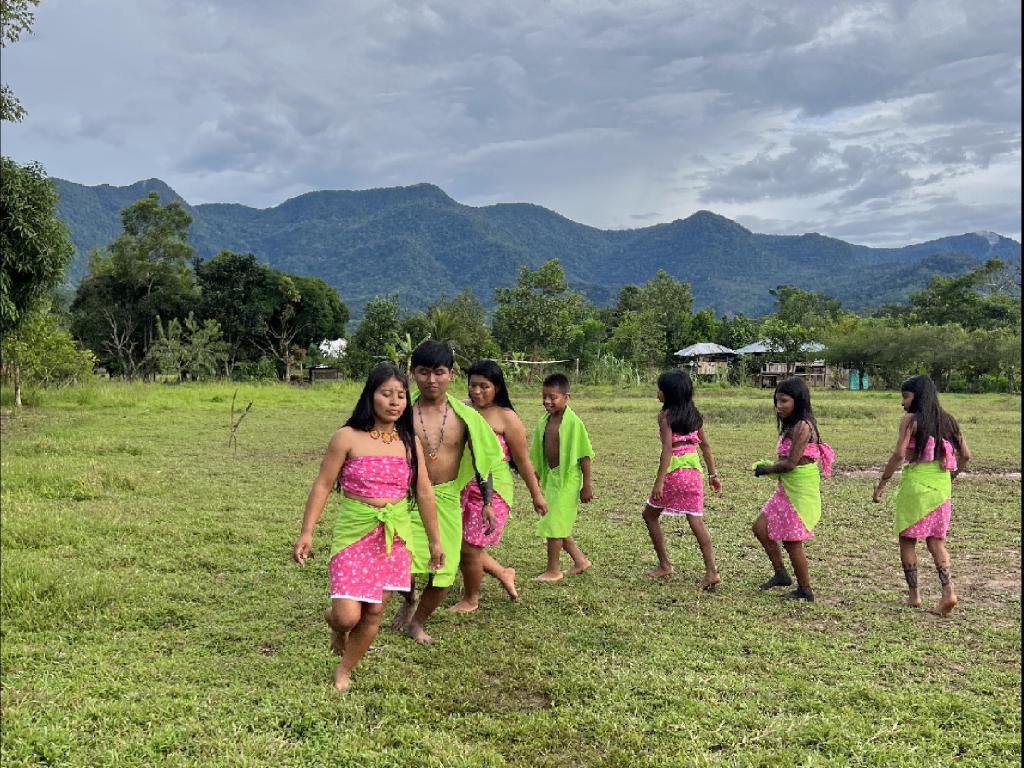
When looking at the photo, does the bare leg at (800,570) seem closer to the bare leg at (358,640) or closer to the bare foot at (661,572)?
the bare foot at (661,572)

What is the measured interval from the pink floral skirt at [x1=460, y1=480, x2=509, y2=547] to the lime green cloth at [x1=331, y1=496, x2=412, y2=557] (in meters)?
1.09

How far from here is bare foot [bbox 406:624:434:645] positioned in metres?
4.64

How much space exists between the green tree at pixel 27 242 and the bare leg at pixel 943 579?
50.3ft

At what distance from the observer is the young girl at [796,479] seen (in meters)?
5.54

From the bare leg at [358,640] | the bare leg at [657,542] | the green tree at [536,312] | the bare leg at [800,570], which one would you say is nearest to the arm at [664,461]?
the bare leg at [657,542]

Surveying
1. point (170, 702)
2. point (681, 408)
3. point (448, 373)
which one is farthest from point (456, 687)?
point (681, 408)

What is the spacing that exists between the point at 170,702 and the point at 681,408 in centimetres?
406

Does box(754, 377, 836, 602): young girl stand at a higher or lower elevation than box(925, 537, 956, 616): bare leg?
higher

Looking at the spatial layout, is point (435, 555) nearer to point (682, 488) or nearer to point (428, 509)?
point (428, 509)

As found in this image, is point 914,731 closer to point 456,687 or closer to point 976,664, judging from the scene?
point 976,664

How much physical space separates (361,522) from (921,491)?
4.01 metres

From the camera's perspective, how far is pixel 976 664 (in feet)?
14.3

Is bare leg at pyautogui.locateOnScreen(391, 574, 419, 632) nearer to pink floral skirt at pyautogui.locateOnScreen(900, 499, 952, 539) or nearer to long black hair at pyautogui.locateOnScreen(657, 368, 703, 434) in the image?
long black hair at pyautogui.locateOnScreen(657, 368, 703, 434)

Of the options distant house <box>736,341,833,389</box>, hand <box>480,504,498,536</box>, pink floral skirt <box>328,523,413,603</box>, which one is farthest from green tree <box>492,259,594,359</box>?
pink floral skirt <box>328,523,413,603</box>
